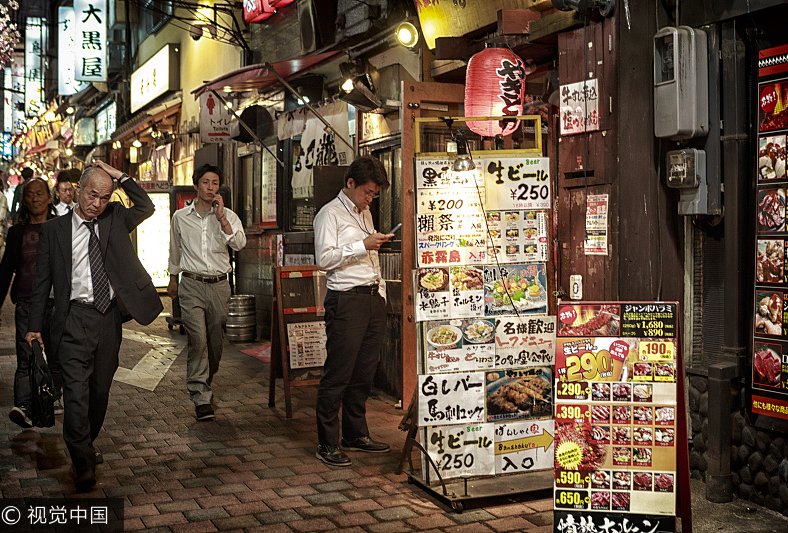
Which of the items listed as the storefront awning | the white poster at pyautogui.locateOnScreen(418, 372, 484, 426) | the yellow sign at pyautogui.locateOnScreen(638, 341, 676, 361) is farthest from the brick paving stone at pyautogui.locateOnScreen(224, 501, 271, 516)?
the storefront awning

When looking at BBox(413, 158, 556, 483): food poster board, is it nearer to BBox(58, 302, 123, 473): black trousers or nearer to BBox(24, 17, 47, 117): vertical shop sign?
BBox(58, 302, 123, 473): black trousers

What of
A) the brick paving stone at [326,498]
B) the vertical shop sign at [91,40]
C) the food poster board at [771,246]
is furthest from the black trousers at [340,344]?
the vertical shop sign at [91,40]

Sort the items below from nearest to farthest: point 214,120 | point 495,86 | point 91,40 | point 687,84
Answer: point 687,84 < point 495,86 < point 214,120 < point 91,40

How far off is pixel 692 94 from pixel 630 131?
85 centimetres

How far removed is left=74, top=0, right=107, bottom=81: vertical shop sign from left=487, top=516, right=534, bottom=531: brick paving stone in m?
26.1

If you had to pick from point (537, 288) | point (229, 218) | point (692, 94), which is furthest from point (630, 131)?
point (229, 218)

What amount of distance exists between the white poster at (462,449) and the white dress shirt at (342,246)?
164 cm

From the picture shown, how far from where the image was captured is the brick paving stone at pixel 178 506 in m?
6.59

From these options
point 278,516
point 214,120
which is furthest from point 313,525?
point 214,120

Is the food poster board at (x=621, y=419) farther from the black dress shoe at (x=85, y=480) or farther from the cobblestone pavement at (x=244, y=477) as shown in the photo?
the black dress shoe at (x=85, y=480)

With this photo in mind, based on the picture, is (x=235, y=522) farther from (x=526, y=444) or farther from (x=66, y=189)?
(x=66, y=189)

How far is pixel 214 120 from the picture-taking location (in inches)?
675

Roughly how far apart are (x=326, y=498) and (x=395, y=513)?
0.63m

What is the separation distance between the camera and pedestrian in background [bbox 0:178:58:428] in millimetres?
9023
